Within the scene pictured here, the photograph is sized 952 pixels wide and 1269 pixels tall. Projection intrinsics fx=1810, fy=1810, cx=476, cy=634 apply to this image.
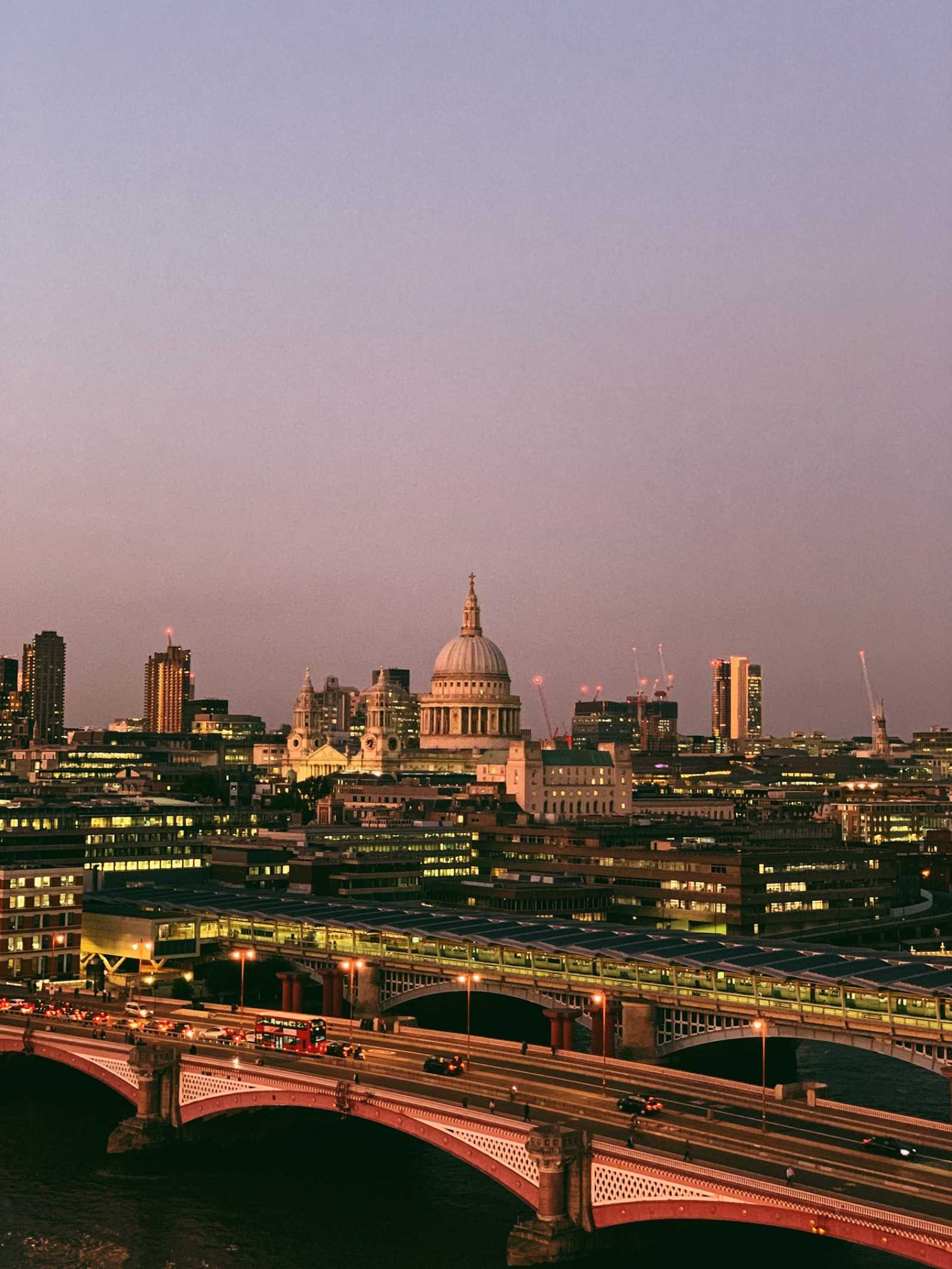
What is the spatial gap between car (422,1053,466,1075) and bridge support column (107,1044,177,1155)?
1627cm

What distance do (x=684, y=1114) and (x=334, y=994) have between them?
54545 mm

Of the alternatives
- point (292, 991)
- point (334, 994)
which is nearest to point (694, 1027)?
point (334, 994)

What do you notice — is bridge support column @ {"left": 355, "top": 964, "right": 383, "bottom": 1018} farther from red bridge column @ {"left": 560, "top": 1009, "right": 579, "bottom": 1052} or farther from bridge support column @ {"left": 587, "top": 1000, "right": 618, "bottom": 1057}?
bridge support column @ {"left": 587, "top": 1000, "right": 618, "bottom": 1057}

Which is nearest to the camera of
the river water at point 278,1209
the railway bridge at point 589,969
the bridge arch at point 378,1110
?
the bridge arch at point 378,1110

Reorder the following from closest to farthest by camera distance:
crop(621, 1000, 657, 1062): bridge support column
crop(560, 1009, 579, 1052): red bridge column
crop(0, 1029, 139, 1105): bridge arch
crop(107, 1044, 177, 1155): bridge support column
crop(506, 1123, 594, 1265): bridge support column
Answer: crop(506, 1123, 594, 1265): bridge support column, crop(107, 1044, 177, 1155): bridge support column, crop(0, 1029, 139, 1105): bridge arch, crop(621, 1000, 657, 1062): bridge support column, crop(560, 1009, 579, 1052): red bridge column

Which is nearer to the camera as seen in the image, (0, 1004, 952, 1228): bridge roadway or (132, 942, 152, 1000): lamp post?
(0, 1004, 952, 1228): bridge roadway

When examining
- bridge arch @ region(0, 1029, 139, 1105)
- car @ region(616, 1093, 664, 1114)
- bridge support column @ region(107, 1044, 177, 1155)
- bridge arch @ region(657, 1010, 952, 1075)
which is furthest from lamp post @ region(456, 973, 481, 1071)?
bridge arch @ region(0, 1029, 139, 1105)

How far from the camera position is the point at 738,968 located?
400 feet

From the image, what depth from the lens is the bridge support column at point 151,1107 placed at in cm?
11019

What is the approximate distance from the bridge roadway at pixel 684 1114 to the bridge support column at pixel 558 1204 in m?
2.87

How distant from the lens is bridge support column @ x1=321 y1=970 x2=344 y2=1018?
479ft

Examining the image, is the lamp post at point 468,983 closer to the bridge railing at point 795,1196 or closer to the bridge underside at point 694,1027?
the bridge underside at point 694,1027

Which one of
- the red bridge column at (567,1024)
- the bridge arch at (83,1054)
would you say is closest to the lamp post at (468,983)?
the red bridge column at (567,1024)

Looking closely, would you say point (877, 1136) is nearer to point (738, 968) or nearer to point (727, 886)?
point (738, 968)
